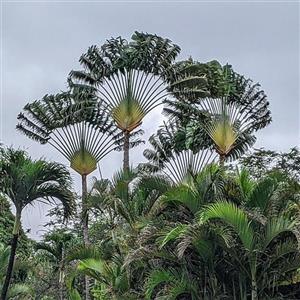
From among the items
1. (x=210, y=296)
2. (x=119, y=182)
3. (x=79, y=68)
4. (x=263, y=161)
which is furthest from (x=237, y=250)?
(x=79, y=68)

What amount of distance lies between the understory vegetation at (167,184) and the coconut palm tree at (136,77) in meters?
0.03

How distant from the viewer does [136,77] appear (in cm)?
1648

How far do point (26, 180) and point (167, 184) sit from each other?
106 inches

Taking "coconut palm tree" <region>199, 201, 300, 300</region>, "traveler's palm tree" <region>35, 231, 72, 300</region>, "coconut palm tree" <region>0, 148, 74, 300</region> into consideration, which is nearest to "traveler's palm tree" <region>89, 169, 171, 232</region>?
"coconut palm tree" <region>0, 148, 74, 300</region>

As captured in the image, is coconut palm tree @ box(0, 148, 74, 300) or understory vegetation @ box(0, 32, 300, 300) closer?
understory vegetation @ box(0, 32, 300, 300)

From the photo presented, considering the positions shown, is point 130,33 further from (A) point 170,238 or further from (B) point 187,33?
(A) point 170,238

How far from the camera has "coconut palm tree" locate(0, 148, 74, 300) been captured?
37.1 ft

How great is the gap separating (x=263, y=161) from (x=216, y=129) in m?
3.48

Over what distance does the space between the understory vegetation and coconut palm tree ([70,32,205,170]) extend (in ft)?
0.10

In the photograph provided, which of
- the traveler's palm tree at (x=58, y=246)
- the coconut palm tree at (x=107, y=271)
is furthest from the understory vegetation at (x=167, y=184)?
the traveler's palm tree at (x=58, y=246)

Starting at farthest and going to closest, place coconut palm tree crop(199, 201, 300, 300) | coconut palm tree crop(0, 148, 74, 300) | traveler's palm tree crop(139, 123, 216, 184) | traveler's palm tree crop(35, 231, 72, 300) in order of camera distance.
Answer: traveler's palm tree crop(35, 231, 72, 300)
traveler's palm tree crop(139, 123, 216, 184)
coconut palm tree crop(0, 148, 74, 300)
coconut palm tree crop(199, 201, 300, 300)

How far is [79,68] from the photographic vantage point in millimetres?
17750

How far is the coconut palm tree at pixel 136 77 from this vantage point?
1623cm

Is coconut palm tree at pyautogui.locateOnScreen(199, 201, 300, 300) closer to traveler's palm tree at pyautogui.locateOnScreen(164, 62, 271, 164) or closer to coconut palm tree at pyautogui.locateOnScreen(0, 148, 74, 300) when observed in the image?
coconut palm tree at pyautogui.locateOnScreen(0, 148, 74, 300)
